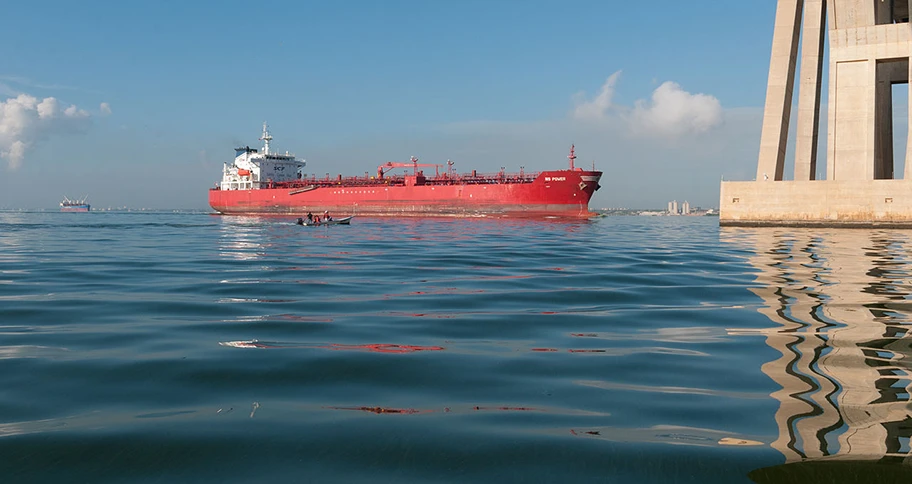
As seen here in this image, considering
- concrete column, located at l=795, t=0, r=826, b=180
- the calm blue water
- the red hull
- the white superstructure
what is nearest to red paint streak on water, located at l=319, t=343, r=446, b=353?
the calm blue water

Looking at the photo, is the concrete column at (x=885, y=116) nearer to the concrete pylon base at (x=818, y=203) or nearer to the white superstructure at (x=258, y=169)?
the concrete pylon base at (x=818, y=203)

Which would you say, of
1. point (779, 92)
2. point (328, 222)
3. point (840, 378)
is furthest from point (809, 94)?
point (840, 378)

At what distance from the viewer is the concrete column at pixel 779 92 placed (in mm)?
39781

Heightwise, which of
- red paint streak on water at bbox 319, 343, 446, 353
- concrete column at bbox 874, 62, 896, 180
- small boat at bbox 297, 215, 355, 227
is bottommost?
red paint streak on water at bbox 319, 343, 446, 353

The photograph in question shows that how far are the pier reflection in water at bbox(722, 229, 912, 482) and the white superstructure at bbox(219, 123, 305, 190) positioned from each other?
234ft

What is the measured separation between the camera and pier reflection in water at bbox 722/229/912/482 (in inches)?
113

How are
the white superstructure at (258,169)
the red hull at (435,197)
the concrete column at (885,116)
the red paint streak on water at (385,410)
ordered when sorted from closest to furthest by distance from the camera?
1. the red paint streak on water at (385,410)
2. the concrete column at (885,116)
3. the red hull at (435,197)
4. the white superstructure at (258,169)

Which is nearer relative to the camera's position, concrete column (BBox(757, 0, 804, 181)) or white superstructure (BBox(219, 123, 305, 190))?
concrete column (BBox(757, 0, 804, 181))

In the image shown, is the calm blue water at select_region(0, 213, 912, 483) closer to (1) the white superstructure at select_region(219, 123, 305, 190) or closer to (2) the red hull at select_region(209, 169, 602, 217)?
(2) the red hull at select_region(209, 169, 602, 217)

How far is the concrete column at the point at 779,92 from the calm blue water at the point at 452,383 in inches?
1294

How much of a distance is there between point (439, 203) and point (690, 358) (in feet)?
172

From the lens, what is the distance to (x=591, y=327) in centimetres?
686

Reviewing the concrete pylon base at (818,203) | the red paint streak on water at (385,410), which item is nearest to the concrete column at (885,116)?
the concrete pylon base at (818,203)

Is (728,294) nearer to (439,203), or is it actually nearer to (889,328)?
(889,328)
